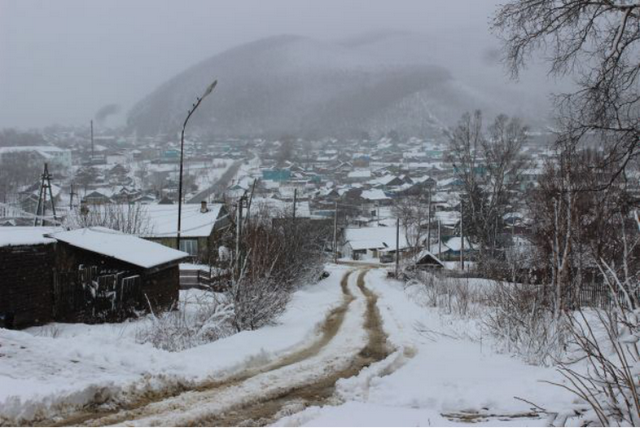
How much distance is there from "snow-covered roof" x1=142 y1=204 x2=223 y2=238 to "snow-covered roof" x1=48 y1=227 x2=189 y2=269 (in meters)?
17.8

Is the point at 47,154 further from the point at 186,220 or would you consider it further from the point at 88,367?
the point at 88,367

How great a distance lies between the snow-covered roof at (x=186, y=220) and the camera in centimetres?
4294

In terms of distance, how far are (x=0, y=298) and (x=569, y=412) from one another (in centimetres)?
1676

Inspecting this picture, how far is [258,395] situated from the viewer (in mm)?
7141

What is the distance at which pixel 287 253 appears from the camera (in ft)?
98.2

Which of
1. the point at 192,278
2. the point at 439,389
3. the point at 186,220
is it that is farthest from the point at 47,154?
the point at 439,389

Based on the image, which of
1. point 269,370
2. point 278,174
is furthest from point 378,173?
point 269,370

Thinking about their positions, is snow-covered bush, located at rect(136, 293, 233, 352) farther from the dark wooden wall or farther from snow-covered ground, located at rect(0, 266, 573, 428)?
the dark wooden wall

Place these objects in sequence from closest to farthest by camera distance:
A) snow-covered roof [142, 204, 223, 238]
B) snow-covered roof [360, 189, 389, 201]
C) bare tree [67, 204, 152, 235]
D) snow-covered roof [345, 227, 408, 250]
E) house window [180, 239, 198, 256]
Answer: bare tree [67, 204, 152, 235], snow-covered roof [142, 204, 223, 238], house window [180, 239, 198, 256], snow-covered roof [345, 227, 408, 250], snow-covered roof [360, 189, 389, 201]

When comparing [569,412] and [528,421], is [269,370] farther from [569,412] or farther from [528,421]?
[569,412]

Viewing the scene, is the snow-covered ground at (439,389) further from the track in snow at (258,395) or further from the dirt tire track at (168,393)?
the dirt tire track at (168,393)

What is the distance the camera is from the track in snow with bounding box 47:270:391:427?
592cm

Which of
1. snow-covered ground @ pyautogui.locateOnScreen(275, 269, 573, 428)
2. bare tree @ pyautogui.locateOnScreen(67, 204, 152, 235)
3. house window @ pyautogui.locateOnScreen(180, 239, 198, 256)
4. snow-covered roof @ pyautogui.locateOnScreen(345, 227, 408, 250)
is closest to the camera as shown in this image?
snow-covered ground @ pyautogui.locateOnScreen(275, 269, 573, 428)

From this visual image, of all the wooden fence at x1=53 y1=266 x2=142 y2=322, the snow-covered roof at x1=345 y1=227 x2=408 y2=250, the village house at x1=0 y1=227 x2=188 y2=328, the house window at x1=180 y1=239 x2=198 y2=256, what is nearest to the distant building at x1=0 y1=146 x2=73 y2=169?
the house window at x1=180 y1=239 x2=198 y2=256
